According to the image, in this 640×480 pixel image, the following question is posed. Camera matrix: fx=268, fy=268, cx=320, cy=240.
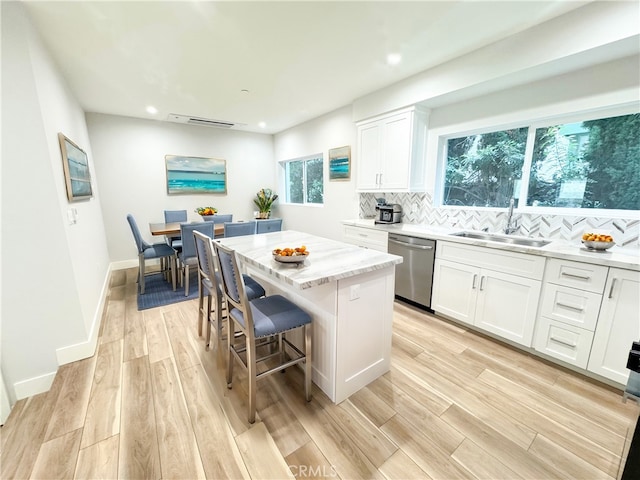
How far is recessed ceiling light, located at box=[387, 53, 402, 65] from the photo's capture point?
2.53m

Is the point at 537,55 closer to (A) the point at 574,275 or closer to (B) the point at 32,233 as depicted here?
(A) the point at 574,275

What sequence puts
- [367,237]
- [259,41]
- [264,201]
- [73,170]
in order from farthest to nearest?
1. [264,201]
2. [367,237]
3. [73,170]
4. [259,41]

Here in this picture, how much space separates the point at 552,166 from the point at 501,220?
2.12 feet

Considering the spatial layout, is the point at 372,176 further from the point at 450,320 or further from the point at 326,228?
the point at 450,320

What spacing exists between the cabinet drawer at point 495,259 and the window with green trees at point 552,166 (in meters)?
0.82

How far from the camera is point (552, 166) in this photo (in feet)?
8.46

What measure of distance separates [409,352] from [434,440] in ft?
2.73

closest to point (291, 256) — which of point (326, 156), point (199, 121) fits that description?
point (326, 156)

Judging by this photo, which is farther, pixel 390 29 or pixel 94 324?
pixel 94 324

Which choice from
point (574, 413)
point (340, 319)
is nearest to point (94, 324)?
point (340, 319)

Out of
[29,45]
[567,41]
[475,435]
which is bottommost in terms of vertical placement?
[475,435]

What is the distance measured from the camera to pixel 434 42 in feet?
7.60

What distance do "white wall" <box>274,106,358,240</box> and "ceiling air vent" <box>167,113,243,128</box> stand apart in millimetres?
1190

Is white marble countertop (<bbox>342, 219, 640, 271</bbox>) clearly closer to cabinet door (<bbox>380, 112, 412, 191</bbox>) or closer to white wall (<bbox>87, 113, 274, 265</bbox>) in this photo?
cabinet door (<bbox>380, 112, 412, 191</bbox>)
